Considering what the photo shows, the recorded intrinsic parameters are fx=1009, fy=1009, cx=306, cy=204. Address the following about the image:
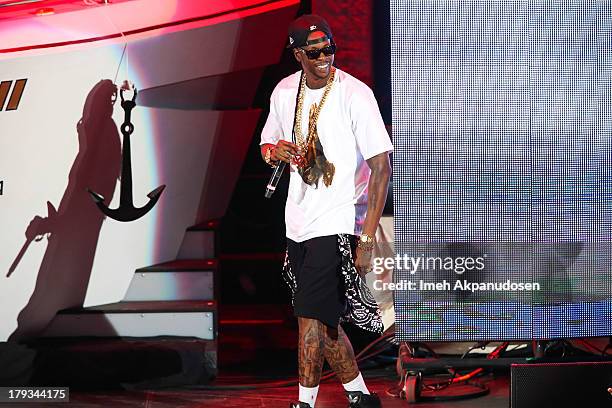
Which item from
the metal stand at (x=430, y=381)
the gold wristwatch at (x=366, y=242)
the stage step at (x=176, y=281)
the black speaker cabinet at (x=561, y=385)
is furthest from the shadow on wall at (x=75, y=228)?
the black speaker cabinet at (x=561, y=385)

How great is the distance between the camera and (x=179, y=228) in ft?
18.0

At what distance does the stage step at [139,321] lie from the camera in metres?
5.42

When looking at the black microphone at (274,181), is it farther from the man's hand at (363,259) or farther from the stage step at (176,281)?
the stage step at (176,281)

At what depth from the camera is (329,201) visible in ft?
14.6

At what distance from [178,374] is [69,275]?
2.63ft

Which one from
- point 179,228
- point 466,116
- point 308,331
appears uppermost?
point 466,116

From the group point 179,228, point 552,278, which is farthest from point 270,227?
point 552,278

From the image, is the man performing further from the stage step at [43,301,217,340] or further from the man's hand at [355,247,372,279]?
the stage step at [43,301,217,340]

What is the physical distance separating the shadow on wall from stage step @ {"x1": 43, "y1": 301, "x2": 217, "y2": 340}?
0.25 feet

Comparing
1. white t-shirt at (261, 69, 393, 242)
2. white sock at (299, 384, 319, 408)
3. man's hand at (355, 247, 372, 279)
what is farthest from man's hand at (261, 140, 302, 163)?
white sock at (299, 384, 319, 408)

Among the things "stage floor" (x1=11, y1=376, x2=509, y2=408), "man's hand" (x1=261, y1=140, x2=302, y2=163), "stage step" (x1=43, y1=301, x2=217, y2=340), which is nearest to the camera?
"man's hand" (x1=261, y1=140, x2=302, y2=163)

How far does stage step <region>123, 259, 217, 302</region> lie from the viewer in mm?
5473

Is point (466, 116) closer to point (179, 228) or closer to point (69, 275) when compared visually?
point (179, 228)

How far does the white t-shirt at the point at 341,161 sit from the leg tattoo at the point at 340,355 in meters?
Result: 0.46
